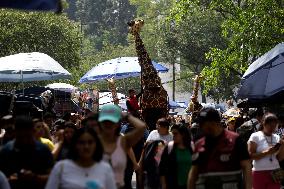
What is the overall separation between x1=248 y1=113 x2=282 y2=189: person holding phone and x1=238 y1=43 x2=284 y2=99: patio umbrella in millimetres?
2465

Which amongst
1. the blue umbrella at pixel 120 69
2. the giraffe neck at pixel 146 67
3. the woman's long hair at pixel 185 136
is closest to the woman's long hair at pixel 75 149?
the woman's long hair at pixel 185 136

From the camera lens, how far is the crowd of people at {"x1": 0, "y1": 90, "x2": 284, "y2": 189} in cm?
770

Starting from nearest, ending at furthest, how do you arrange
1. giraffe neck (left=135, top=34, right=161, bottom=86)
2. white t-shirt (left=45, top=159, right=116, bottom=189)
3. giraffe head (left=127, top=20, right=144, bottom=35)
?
white t-shirt (left=45, top=159, right=116, bottom=189) < giraffe neck (left=135, top=34, right=161, bottom=86) < giraffe head (left=127, top=20, right=144, bottom=35)

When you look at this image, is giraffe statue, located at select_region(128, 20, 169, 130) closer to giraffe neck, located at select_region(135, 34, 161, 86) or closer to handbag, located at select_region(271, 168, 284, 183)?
giraffe neck, located at select_region(135, 34, 161, 86)

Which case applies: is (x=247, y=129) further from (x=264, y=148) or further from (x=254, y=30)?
(x=254, y=30)

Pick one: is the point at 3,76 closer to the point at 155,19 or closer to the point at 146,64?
the point at 146,64

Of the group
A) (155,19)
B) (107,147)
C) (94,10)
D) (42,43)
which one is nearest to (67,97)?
(107,147)

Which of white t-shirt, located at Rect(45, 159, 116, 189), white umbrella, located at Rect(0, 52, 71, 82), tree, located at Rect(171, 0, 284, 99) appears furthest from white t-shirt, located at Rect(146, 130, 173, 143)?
tree, located at Rect(171, 0, 284, 99)

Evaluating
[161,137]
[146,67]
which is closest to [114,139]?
[161,137]

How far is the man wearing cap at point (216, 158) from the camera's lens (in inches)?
364

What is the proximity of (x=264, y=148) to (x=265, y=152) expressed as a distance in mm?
93

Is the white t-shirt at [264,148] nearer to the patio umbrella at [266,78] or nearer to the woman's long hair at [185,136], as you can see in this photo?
the woman's long hair at [185,136]

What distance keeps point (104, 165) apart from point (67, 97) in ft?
58.9

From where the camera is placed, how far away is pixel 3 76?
19641mm
